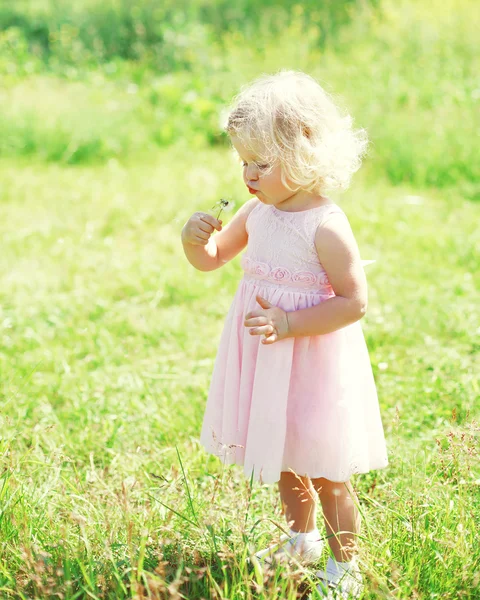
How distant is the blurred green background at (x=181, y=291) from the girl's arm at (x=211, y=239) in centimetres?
48

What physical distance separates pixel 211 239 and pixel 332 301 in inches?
19.2

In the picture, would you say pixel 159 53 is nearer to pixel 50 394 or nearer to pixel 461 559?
pixel 50 394

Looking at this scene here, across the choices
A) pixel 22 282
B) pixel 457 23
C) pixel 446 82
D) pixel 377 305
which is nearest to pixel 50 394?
pixel 22 282

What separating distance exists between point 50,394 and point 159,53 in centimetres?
647

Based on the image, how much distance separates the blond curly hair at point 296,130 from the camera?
1937 millimetres

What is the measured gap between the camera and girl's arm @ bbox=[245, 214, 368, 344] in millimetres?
1964

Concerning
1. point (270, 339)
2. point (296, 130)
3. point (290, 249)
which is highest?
point (296, 130)

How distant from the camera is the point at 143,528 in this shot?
80.2 inches

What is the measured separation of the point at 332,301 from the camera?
1.98m

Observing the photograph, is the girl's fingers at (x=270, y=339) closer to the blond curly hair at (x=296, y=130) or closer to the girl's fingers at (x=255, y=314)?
the girl's fingers at (x=255, y=314)

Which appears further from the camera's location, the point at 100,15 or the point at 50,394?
the point at 100,15

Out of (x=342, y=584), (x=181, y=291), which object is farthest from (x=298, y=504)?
(x=181, y=291)

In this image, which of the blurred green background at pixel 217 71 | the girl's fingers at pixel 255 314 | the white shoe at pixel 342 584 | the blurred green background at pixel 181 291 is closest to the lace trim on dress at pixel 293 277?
the girl's fingers at pixel 255 314

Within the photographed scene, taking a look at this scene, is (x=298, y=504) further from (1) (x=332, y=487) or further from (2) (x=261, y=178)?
(2) (x=261, y=178)
